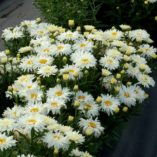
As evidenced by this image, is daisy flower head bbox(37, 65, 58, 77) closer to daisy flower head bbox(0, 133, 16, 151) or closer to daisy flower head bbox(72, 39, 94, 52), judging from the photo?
daisy flower head bbox(72, 39, 94, 52)

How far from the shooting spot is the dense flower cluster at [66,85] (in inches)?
93.6

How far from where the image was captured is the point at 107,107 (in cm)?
279

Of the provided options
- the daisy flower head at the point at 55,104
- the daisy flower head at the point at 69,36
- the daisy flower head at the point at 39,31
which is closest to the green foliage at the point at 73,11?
the daisy flower head at the point at 39,31

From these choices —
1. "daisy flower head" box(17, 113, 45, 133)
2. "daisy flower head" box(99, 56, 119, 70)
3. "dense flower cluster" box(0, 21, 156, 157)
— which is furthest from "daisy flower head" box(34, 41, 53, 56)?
"daisy flower head" box(17, 113, 45, 133)

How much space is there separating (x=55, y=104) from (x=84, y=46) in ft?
1.99

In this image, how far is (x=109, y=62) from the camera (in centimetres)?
302

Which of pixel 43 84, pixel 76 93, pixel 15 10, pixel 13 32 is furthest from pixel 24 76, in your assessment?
pixel 15 10

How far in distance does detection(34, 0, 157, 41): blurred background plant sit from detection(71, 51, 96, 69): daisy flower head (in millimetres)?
1130

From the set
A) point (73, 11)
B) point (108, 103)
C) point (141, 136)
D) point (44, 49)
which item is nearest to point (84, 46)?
point (44, 49)

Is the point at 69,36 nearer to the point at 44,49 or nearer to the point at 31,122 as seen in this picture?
the point at 44,49

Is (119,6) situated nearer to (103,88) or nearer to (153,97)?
(153,97)

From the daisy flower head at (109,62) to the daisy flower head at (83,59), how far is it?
70 millimetres

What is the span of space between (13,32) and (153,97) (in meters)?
1.26

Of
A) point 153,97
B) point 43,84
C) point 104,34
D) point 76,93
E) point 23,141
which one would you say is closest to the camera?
point 23,141
